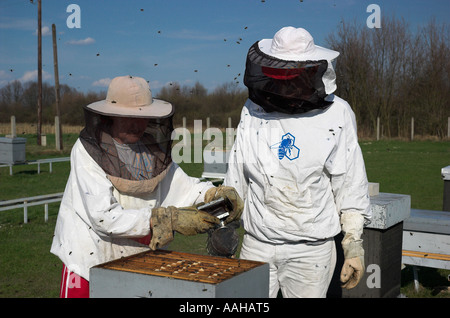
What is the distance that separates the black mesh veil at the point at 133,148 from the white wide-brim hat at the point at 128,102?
0.05 metres

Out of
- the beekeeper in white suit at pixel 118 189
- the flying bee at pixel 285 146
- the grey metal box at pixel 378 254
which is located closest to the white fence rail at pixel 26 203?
the grey metal box at pixel 378 254

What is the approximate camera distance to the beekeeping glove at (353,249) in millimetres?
2635

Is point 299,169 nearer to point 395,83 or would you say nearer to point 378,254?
point 378,254

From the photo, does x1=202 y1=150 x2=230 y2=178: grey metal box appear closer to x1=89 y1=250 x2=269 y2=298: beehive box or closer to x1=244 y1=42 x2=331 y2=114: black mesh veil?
x1=244 y1=42 x2=331 y2=114: black mesh veil

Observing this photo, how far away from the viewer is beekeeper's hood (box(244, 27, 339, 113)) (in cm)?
252

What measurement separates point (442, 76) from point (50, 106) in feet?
64.8

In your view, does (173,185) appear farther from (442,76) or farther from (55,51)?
(442,76)

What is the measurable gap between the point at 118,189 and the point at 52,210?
22.0ft

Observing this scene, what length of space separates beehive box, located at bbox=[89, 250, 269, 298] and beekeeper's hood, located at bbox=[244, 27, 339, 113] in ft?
2.80

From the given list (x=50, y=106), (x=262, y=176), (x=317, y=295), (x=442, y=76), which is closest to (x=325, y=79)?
(x=262, y=176)

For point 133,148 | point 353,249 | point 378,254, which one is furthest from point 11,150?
point 353,249

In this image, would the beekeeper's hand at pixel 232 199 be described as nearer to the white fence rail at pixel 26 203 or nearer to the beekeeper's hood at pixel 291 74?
the beekeeper's hood at pixel 291 74

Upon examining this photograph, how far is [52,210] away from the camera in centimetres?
865

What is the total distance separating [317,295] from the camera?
2.62m
